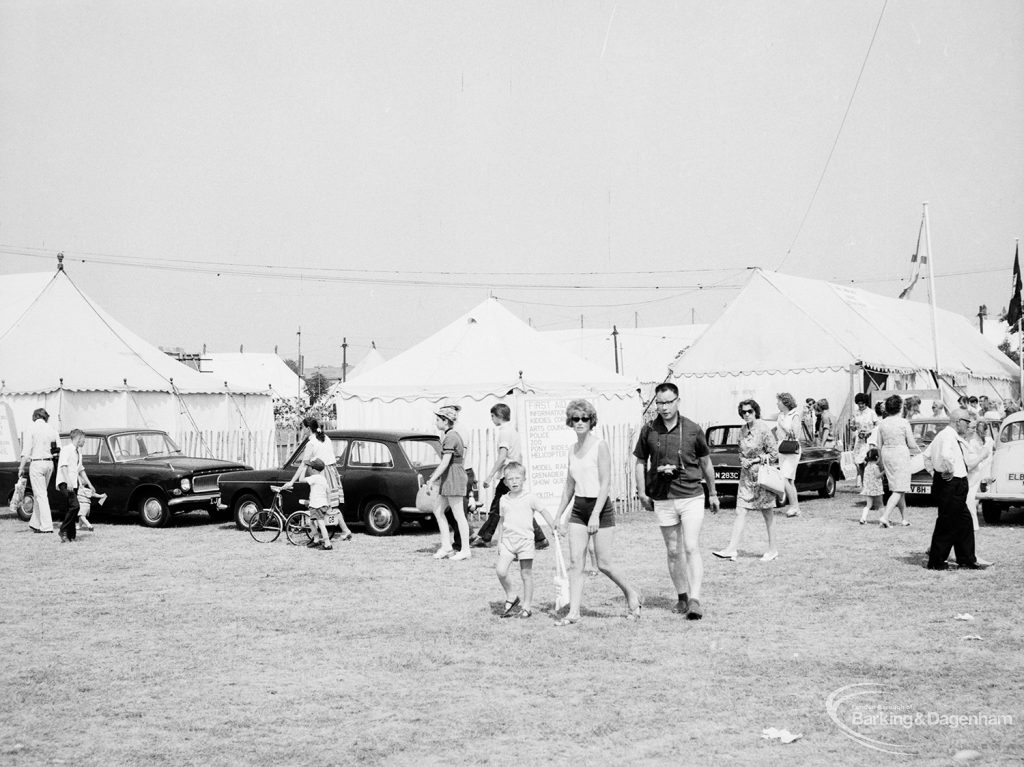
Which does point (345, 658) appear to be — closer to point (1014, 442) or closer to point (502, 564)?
point (502, 564)

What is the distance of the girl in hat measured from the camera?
11961mm

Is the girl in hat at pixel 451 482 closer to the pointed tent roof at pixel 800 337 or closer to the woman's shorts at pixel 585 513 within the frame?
the woman's shorts at pixel 585 513

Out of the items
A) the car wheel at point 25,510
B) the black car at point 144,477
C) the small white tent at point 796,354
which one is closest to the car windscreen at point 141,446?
the black car at point 144,477

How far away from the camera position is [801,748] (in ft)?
16.1

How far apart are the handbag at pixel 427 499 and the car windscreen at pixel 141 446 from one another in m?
7.12

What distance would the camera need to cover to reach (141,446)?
1766 cm

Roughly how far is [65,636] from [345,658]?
2.45 metres

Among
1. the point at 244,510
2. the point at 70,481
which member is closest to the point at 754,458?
the point at 244,510

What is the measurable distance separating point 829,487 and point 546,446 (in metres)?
8.96

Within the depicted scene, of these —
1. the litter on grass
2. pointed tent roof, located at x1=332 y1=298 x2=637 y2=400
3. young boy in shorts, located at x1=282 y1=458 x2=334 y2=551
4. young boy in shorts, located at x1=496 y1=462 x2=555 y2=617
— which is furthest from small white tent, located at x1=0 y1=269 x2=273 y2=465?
the litter on grass

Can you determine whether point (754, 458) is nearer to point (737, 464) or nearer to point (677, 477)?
point (677, 477)

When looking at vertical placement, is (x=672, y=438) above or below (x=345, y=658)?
above

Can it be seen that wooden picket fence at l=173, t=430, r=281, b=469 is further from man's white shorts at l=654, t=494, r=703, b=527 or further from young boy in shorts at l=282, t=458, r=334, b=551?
man's white shorts at l=654, t=494, r=703, b=527

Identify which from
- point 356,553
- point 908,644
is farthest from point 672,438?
point 356,553
